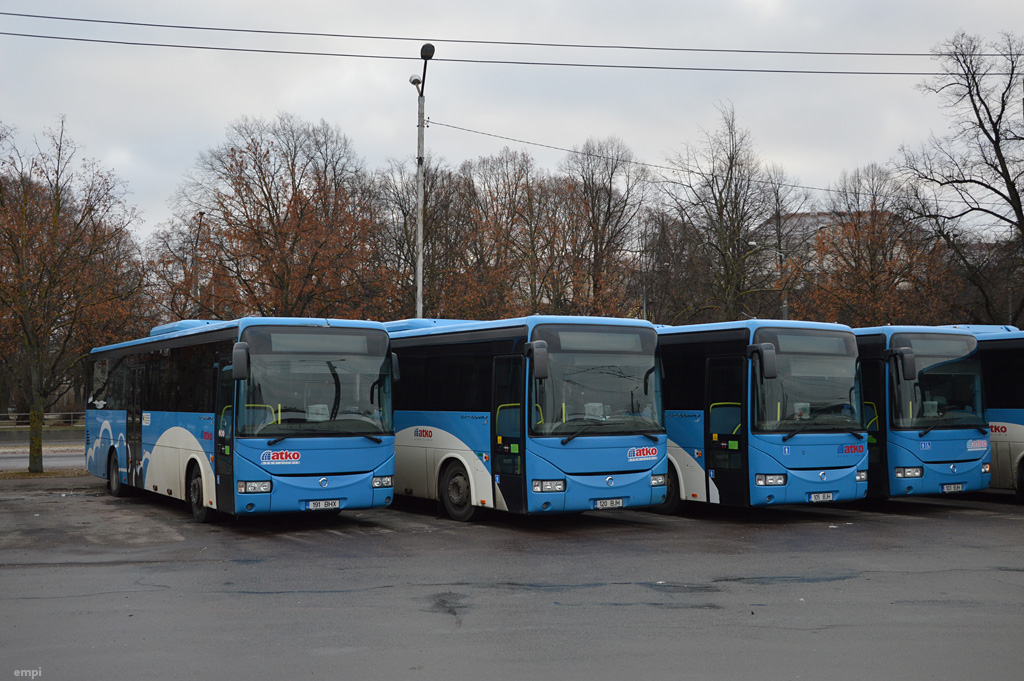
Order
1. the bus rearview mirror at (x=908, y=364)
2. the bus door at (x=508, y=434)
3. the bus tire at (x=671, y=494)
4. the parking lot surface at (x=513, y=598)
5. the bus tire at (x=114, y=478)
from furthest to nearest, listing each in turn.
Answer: the bus tire at (x=114, y=478) → the bus tire at (x=671, y=494) → the bus rearview mirror at (x=908, y=364) → the bus door at (x=508, y=434) → the parking lot surface at (x=513, y=598)

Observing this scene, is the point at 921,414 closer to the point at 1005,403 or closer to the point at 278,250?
the point at 1005,403

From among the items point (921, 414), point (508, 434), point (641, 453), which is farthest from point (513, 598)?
point (921, 414)

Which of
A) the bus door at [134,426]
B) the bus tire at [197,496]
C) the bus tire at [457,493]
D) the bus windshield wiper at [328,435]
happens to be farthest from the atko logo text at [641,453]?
the bus door at [134,426]

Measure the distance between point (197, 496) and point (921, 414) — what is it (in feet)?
37.3

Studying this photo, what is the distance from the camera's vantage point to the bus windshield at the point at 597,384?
14.3 meters

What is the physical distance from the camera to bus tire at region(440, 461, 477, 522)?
15688mm

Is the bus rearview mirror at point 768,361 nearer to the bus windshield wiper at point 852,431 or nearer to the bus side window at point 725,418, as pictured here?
the bus side window at point 725,418

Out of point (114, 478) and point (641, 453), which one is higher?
point (641, 453)

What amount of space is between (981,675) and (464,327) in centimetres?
1048

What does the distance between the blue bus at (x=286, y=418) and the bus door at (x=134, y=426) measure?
274cm

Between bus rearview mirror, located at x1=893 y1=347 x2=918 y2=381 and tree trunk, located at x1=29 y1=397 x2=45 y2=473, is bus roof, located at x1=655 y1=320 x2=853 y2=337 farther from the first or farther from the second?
tree trunk, located at x1=29 y1=397 x2=45 y2=473

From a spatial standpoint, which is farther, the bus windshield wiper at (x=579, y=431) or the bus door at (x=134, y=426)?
the bus door at (x=134, y=426)

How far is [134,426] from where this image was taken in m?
19.3

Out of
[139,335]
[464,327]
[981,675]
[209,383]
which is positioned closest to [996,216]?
[464,327]
